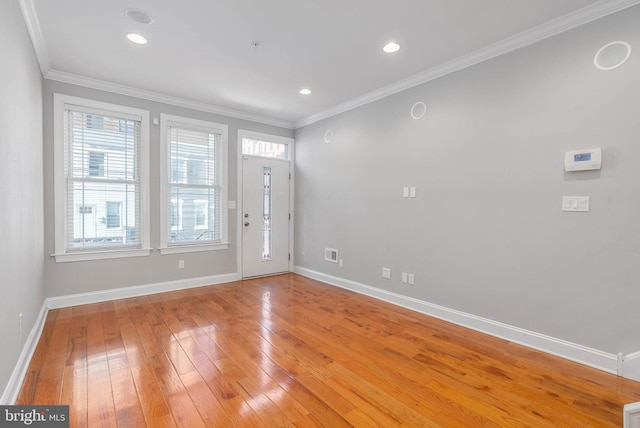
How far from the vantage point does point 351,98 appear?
4.28 meters

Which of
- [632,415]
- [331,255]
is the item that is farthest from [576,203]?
[331,255]

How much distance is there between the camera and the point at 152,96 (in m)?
4.10

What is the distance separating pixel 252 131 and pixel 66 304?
11.4 feet

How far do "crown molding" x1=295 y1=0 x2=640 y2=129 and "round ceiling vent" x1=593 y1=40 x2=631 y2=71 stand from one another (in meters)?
0.25

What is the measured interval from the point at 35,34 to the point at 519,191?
4597mm

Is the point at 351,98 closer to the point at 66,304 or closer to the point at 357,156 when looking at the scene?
the point at 357,156

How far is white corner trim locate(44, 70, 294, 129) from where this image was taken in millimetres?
3520

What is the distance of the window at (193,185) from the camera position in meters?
4.28

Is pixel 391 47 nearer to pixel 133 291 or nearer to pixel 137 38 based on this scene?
pixel 137 38

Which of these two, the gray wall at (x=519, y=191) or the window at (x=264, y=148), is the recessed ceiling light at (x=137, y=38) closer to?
the window at (x=264, y=148)

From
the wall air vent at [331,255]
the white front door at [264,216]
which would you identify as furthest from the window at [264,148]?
the wall air vent at [331,255]

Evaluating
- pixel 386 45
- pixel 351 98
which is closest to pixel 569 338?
pixel 386 45

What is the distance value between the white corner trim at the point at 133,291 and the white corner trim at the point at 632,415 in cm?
457

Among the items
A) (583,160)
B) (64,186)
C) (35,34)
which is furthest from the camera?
(64,186)
